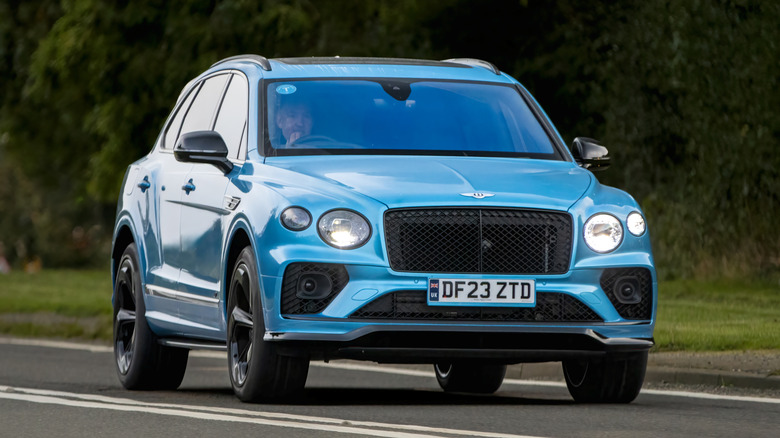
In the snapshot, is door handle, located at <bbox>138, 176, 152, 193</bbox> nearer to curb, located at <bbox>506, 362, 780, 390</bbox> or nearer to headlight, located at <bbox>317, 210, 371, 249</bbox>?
headlight, located at <bbox>317, 210, 371, 249</bbox>

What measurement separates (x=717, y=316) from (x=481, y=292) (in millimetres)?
6800

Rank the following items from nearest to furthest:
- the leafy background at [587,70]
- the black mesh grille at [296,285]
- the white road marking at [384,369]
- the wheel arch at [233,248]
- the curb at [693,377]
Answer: the black mesh grille at [296,285], the wheel arch at [233,248], the white road marking at [384,369], the curb at [693,377], the leafy background at [587,70]

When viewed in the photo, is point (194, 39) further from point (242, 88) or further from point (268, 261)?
point (268, 261)

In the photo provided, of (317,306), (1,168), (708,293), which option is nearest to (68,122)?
(708,293)

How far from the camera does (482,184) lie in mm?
9109

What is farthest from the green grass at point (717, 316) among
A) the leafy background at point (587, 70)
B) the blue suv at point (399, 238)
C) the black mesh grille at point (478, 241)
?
the black mesh grille at point (478, 241)

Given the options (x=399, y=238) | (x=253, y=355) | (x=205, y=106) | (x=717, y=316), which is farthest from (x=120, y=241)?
(x=717, y=316)

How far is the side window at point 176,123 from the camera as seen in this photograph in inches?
459

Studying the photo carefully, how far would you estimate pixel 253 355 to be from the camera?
9039 mm

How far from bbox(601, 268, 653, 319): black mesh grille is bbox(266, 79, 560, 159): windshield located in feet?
4.05

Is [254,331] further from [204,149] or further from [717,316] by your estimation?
[717,316]

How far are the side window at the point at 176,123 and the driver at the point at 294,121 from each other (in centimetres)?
171

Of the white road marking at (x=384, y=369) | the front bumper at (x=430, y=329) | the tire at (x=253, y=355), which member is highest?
the front bumper at (x=430, y=329)

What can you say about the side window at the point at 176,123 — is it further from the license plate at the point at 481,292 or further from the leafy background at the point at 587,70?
the leafy background at the point at 587,70
